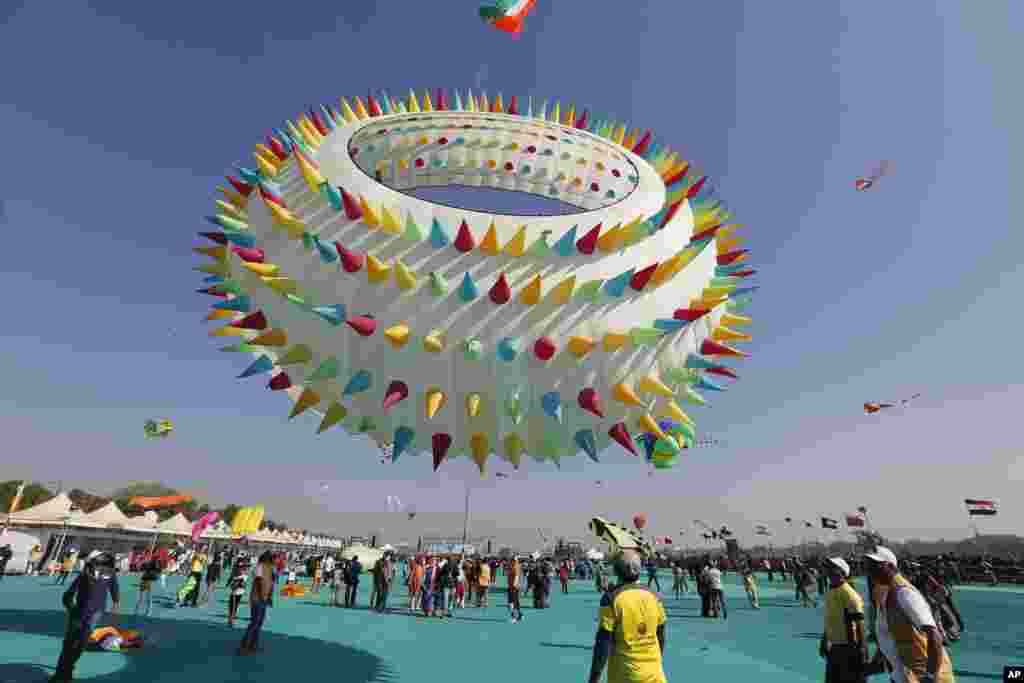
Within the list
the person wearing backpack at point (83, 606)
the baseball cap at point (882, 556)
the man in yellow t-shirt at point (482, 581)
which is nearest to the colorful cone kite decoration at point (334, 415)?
the person wearing backpack at point (83, 606)

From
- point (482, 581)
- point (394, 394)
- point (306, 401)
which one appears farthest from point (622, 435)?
point (482, 581)

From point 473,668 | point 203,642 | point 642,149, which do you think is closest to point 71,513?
point 203,642

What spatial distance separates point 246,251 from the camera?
19.8ft

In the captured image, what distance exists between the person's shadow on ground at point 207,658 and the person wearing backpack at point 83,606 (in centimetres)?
47

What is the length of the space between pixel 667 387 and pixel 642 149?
4393mm

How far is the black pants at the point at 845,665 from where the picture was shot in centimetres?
536

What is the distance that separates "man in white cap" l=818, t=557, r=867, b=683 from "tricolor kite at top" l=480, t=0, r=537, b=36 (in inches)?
266

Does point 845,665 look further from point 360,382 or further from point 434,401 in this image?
point 360,382

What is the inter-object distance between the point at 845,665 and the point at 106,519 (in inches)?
1479

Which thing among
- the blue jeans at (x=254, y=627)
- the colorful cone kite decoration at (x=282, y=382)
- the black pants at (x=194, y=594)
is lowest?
the blue jeans at (x=254, y=627)

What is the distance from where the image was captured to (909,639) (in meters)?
4.40

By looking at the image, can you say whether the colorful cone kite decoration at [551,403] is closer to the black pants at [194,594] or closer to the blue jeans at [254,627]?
the blue jeans at [254,627]

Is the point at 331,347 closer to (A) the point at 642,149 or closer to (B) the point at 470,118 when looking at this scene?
(B) the point at 470,118

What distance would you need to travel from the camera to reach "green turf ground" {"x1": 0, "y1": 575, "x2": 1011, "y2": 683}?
8227 mm
